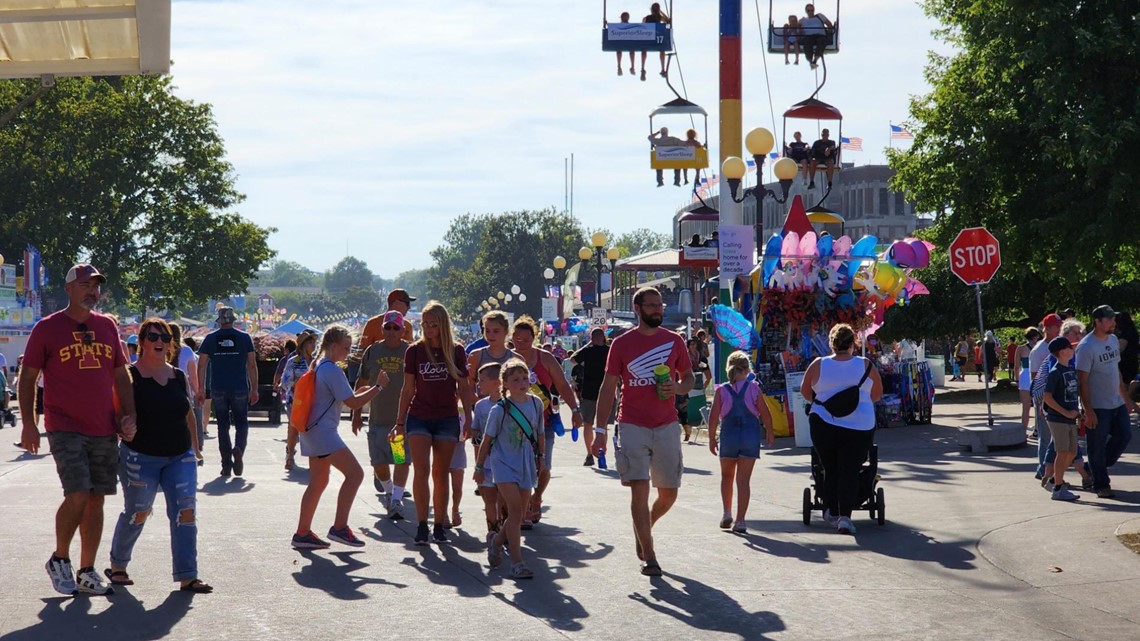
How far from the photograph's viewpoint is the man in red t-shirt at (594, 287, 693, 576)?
9.18 metres

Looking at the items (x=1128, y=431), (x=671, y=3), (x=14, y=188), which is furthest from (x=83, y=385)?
(x=14, y=188)

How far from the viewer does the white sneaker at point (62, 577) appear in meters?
8.12

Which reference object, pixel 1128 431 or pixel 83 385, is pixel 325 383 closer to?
pixel 83 385

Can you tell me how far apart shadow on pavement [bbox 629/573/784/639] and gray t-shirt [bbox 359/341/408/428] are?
3886 mm

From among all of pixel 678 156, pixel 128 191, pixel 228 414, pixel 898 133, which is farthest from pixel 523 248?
pixel 228 414

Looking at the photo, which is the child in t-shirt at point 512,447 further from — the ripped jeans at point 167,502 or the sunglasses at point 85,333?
the sunglasses at point 85,333

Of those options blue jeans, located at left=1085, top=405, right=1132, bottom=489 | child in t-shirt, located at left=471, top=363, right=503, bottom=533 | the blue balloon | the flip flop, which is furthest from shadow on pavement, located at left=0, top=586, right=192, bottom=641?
the blue balloon

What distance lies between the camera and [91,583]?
817 cm

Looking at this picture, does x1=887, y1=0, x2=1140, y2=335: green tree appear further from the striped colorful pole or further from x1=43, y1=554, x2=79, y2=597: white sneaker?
x1=43, y1=554, x2=79, y2=597: white sneaker

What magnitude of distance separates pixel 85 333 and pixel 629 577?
354 cm

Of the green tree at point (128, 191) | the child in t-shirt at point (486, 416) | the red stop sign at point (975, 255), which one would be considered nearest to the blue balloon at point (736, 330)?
the red stop sign at point (975, 255)

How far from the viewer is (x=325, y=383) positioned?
10.2 m

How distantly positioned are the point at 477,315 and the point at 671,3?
97.3 metres

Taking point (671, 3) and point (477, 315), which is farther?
point (477, 315)
